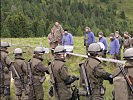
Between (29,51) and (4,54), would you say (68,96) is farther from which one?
(29,51)

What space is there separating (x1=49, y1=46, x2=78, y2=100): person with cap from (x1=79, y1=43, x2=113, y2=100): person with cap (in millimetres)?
674

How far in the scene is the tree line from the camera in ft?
258

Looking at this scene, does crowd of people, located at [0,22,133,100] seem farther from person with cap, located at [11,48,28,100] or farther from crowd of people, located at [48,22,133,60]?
crowd of people, located at [48,22,133,60]

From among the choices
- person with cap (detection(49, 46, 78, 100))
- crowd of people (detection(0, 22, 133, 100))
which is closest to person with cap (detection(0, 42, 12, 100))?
crowd of people (detection(0, 22, 133, 100))

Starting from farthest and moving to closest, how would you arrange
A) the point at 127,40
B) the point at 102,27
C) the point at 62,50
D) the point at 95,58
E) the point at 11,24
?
the point at 102,27 → the point at 11,24 → the point at 127,40 → the point at 62,50 → the point at 95,58

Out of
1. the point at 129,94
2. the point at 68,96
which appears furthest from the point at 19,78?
the point at 129,94

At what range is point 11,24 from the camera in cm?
7612

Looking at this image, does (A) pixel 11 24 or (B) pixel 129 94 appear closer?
(B) pixel 129 94

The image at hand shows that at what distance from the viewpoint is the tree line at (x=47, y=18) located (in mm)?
78688

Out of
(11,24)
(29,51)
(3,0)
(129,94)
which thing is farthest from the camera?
(3,0)

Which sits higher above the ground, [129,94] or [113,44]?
[113,44]

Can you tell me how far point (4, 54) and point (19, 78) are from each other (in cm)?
104

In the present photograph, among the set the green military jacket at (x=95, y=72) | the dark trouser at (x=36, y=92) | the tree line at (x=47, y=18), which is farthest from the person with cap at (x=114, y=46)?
the tree line at (x=47, y=18)

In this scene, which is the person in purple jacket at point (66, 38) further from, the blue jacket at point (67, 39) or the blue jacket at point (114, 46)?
the blue jacket at point (114, 46)
